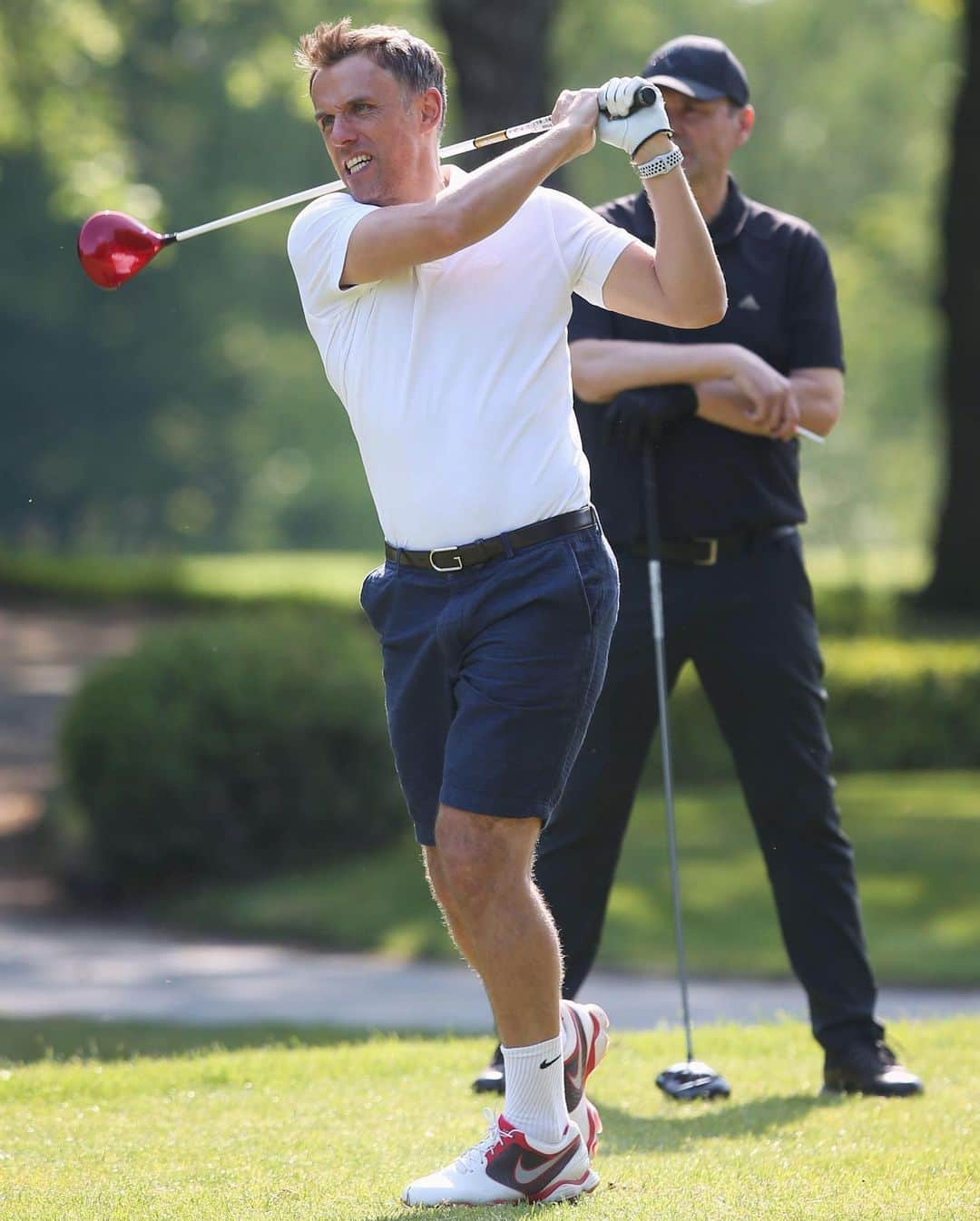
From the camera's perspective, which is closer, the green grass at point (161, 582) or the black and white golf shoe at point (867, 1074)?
the black and white golf shoe at point (867, 1074)

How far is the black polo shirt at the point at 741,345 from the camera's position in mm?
5074

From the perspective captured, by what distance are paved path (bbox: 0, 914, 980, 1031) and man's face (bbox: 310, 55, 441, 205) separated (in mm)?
3755

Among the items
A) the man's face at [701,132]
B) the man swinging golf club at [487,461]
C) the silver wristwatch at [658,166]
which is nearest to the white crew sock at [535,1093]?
the man swinging golf club at [487,461]

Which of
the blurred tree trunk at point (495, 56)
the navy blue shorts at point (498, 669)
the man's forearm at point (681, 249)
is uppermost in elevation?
the blurred tree trunk at point (495, 56)

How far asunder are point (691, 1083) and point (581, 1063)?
1.15m

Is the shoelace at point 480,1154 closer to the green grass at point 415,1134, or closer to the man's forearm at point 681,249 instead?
the green grass at point 415,1134

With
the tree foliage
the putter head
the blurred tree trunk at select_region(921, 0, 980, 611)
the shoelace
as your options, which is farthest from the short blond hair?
the tree foliage

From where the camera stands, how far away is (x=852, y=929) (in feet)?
16.7

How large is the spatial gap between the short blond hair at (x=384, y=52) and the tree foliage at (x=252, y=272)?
24.1m

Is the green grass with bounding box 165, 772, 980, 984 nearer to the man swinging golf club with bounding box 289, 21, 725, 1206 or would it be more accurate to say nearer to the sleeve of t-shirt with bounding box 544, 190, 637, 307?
the man swinging golf club with bounding box 289, 21, 725, 1206

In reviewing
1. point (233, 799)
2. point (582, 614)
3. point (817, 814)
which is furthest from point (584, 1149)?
point (233, 799)

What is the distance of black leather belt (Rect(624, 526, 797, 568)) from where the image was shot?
16.7ft

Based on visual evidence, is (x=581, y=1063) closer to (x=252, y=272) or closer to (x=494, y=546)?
(x=494, y=546)

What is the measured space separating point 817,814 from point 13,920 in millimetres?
6129
